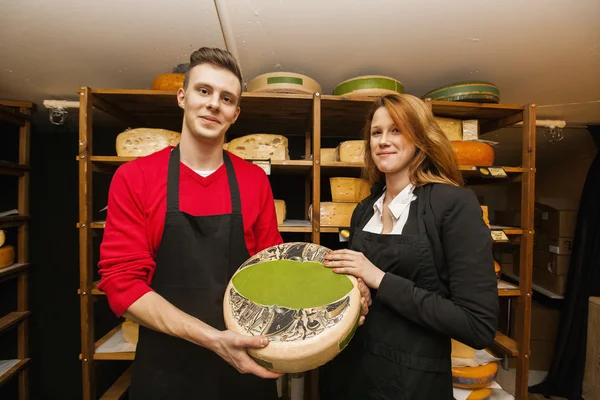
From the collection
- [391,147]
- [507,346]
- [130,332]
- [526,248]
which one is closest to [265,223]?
[391,147]

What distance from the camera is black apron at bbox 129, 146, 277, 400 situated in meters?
1.10

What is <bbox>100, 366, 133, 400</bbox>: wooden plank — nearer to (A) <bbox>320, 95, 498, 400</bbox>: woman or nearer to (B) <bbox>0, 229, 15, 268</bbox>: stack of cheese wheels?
(B) <bbox>0, 229, 15, 268</bbox>: stack of cheese wheels

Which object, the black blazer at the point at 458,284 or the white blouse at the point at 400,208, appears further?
the white blouse at the point at 400,208

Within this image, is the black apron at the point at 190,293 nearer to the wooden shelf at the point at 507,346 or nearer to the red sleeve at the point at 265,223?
the red sleeve at the point at 265,223

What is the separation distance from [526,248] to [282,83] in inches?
70.6

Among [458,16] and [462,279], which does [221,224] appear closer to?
[462,279]

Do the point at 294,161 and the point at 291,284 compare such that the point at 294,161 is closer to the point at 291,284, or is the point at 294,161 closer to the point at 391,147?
the point at 391,147

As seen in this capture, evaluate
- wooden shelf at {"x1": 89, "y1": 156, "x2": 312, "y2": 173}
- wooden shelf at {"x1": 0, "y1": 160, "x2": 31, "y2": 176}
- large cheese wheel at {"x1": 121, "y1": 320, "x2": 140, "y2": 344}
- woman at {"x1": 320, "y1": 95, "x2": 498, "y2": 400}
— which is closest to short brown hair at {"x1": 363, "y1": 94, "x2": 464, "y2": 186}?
woman at {"x1": 320, "y1": 95, "x2": 498, "y2": 400}

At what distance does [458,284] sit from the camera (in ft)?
3.16

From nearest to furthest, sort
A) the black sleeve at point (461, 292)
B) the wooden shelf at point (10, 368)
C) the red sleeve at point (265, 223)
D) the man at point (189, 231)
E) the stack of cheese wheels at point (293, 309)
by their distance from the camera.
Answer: the stack of cheese wheels at point (293, 309), the black sleeve at point (461, 292), the man at point (189, 231), the red sleeve at point (265, 223), the wooden shelf at point (10, 368)

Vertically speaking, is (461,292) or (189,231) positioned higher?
(189,231)

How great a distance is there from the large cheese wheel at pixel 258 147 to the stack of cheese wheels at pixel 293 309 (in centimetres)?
97

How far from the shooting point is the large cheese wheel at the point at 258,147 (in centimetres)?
188

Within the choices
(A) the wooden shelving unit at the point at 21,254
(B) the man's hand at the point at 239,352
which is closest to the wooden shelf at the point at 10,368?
(A) the wooden shelving unit at the point at 21,254
